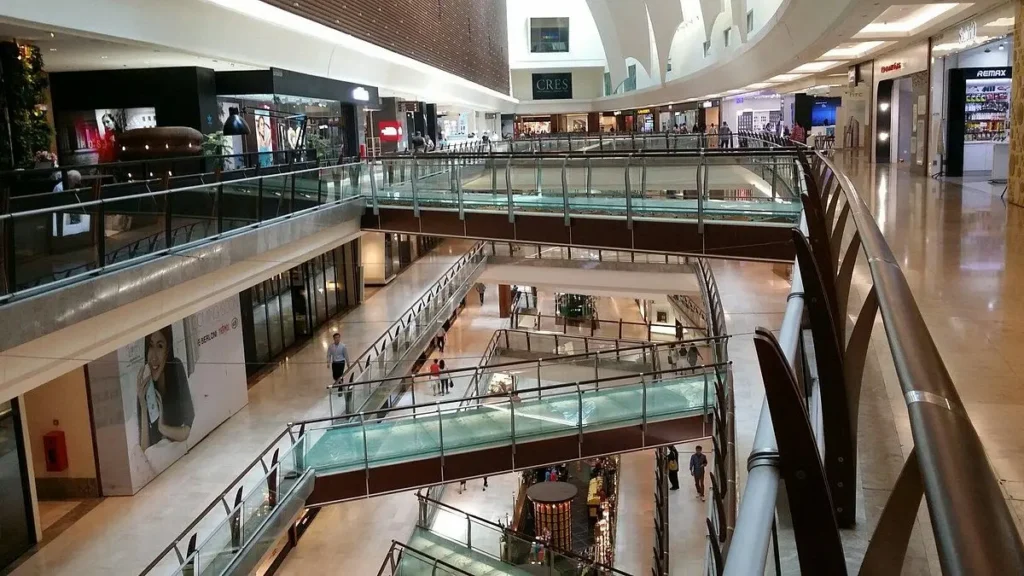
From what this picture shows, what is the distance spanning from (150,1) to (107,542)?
7051mm

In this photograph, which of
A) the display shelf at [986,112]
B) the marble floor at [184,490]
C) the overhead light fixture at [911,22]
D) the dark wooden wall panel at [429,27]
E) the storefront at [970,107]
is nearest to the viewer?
the marble floor at [184,490]

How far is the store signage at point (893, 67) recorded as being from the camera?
21266mm

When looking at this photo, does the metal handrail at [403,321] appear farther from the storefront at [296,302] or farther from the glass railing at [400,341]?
the storefront at [296,302]

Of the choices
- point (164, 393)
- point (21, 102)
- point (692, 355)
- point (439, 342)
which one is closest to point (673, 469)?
point (692, 355)

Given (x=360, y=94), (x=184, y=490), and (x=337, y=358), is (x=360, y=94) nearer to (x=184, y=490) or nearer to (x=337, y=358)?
(x=337, y=358)

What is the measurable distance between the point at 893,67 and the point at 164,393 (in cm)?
1941

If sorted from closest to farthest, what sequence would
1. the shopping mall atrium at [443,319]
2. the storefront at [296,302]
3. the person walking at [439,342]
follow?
1. the shopping mall atrium at [443,319]
2. the storefront at [296,302]
3. the person walking at [439,342]

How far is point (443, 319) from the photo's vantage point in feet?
69.7

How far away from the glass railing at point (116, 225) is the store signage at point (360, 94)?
32.5 ft

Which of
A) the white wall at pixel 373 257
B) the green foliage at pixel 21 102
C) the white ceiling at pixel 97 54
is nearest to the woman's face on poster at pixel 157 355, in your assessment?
the green foliage at pixel 21 102

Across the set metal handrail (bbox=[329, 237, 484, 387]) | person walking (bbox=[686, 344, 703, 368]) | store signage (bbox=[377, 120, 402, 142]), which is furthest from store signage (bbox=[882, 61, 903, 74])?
store signage (bbox=[377, 120, 402, 142])

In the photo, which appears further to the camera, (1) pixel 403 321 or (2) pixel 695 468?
(1) pixel 403 321

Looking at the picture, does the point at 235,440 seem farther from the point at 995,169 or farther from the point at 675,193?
the point at 995,169

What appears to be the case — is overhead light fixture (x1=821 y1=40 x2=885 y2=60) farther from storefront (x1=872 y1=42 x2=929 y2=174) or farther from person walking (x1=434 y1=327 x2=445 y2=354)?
person walking (x1=434 y1=327 x2=445 y2=354)
